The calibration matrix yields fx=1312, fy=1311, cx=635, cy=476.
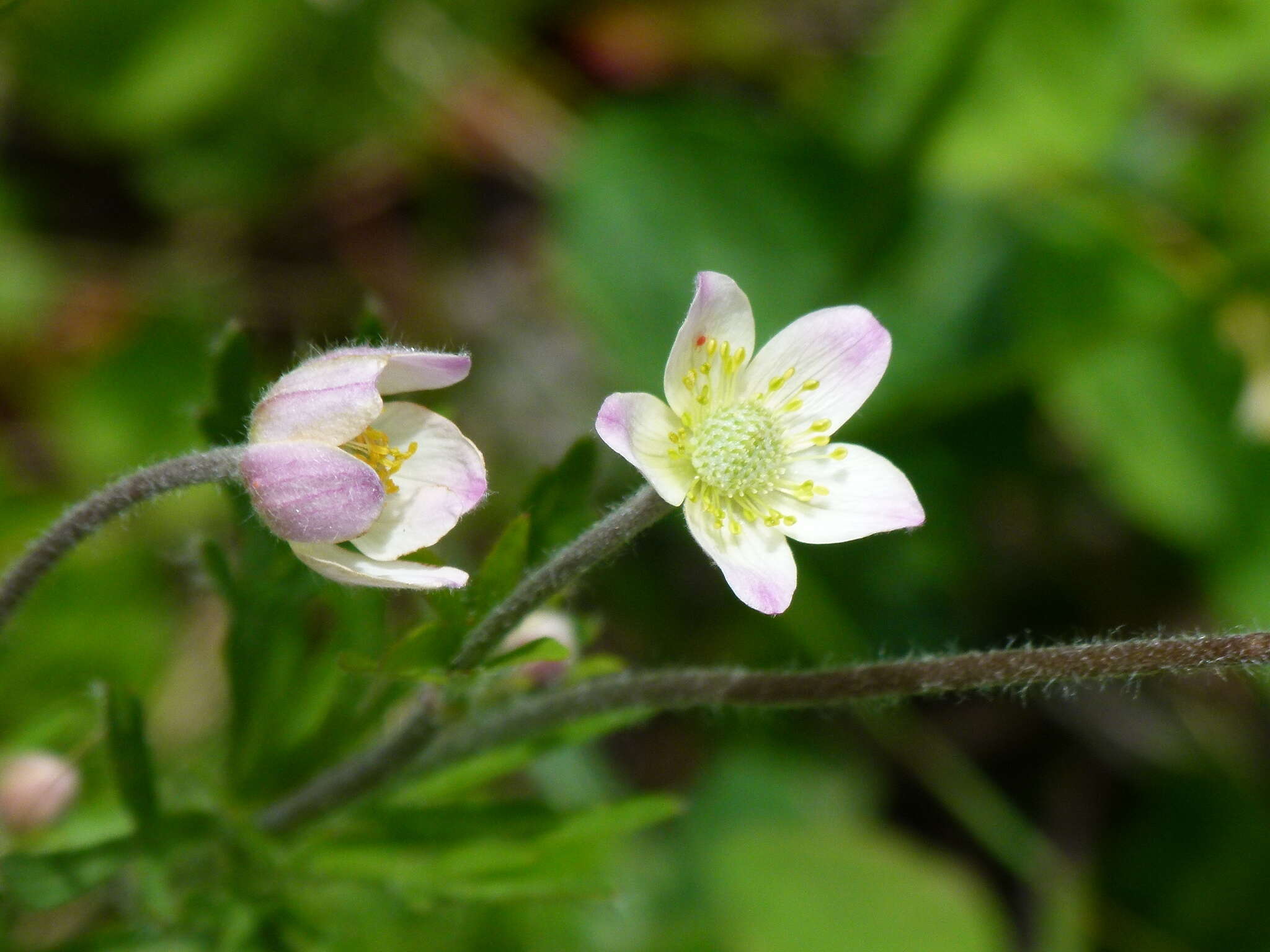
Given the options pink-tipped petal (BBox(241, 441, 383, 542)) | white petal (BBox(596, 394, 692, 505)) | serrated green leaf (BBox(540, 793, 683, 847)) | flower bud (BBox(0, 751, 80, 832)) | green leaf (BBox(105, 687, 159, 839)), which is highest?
white petal (BBox(596, 394, 692, 505))

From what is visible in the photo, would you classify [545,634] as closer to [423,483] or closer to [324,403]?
[423,483]

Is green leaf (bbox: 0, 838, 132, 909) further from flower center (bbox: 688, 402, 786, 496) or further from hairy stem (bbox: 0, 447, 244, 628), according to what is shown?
flower center (bbox: 688, 402, 786, 496)

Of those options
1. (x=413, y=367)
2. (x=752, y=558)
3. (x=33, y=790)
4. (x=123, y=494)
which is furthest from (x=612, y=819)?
(x=33, y=790)

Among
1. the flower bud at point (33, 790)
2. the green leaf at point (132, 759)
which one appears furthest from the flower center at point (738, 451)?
the flower bud at point (33, 790)

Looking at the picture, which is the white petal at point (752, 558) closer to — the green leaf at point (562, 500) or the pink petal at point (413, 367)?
the green leaf at point (562, 500)

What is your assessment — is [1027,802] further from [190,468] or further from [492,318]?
[190,468]

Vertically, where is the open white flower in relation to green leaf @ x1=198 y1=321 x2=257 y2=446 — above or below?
above

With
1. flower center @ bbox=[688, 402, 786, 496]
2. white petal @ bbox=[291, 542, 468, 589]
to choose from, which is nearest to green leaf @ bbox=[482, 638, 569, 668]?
white petal @ bbox=[291, 542, 468, 589]
